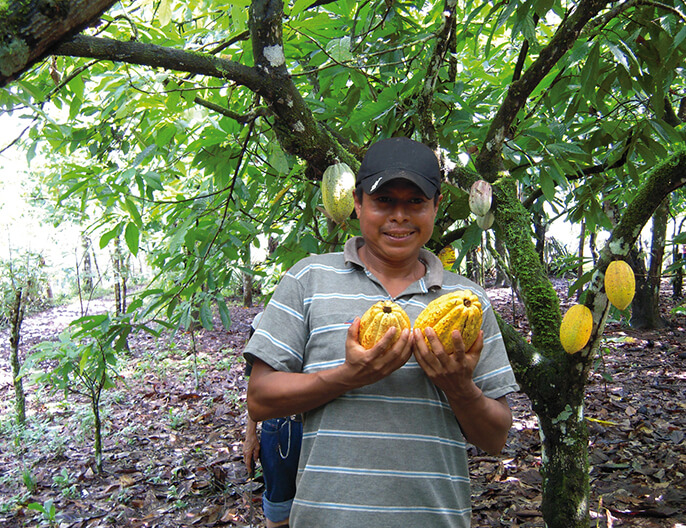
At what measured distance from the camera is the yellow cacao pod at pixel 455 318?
3.35ft

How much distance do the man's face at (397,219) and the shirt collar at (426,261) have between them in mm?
61

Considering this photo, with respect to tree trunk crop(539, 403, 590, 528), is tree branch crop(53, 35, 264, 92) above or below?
above

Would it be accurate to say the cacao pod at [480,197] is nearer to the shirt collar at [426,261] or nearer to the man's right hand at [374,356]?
the shirt collar at [426,261]

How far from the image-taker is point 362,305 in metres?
1.17

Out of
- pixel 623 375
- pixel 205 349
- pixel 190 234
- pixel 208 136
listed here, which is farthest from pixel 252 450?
pixel 205 349

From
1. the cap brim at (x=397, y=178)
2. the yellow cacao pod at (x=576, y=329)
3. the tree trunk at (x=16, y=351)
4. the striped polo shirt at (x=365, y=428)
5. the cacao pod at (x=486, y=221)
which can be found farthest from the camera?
the tree trunk at (x=16, y=351)

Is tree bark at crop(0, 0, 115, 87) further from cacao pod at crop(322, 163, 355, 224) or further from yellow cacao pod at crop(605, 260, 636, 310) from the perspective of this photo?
yellow cacao pod at crop(605, 260, 636, 310)

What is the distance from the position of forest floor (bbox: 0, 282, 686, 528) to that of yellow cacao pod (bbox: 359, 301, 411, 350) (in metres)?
1.44

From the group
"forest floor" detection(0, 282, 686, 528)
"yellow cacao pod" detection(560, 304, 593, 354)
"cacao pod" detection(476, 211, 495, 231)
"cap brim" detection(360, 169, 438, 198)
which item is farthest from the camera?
"forest floor" detection(0, 282, 686, 528)

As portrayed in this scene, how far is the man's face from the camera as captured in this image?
4.00 ft

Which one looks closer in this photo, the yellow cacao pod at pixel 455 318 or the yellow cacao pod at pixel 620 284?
the yellow cacao pod at pixel 455 318

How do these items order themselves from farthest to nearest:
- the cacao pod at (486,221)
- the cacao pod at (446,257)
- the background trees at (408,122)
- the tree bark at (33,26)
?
the cacao pod at (446,257)
the cacao pod at (486,221)
the background trees at (408,122)
the tree bark at (33,26)

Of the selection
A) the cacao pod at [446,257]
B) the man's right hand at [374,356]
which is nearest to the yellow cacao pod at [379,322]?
the man's right hand at [374,356]

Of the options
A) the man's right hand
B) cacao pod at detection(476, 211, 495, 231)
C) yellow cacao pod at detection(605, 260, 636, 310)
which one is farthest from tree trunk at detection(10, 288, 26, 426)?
yellow cacao pod at detection(605, 260, 636, 310)
